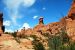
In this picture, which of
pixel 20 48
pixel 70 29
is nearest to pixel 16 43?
pixel 20 48

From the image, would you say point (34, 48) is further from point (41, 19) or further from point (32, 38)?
point (41, 19)

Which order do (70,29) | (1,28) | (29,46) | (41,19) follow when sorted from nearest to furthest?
(29,46) < (70,29) < (1,28) < (41,19)

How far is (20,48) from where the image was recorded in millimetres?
45656

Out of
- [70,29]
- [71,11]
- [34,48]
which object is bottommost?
[34,48]

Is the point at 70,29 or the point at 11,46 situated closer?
the point at 11,46

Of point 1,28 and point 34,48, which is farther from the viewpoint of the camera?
point 1,28

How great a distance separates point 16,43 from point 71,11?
14772 mm

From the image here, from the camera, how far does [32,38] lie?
53.8 meters

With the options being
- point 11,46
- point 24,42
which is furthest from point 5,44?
point 24,42

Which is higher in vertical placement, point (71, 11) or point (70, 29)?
point (71, 11)

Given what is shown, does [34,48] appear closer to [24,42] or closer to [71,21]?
[24,42]

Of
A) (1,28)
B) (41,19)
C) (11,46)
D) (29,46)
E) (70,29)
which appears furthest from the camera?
(41,19)

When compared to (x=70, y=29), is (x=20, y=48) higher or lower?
lower

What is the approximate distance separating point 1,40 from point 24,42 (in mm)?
5090
